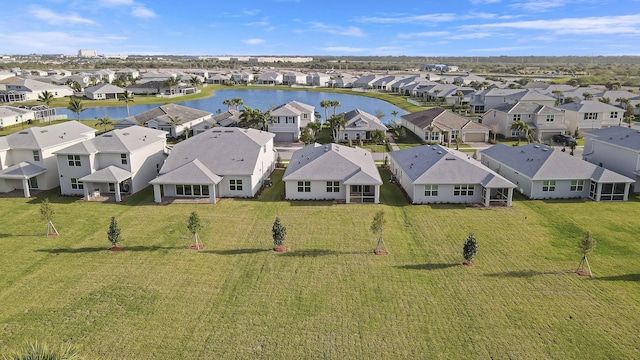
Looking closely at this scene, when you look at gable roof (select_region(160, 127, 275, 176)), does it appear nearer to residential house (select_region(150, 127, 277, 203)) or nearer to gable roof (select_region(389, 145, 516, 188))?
residential house (select_region(150, 127, 277, 203))

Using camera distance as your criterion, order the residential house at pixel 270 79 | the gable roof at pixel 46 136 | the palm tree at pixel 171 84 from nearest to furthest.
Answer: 1. the gable roof at pixel 46 136
2. the palm tree at pixel 171 84
3. the residential house at pixel 270 79

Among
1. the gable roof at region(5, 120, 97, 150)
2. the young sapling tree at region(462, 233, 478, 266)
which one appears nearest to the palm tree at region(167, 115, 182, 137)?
the gable roof at region(5, 120, 97, 150)

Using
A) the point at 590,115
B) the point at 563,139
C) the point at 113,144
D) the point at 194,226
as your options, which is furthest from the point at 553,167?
the point at 113,144

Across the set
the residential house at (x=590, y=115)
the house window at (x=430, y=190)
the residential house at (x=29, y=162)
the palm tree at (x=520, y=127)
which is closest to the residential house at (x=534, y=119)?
the palm tree at (x=520, y=127)

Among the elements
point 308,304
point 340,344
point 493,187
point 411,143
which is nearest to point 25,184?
point 308,304

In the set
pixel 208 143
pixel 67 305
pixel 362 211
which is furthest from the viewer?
pixel 208 143

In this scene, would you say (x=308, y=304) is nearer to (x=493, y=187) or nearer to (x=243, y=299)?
(x=243, y=299)

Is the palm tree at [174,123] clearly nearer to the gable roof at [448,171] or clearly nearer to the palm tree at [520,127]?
the gable roof at [448,171]
